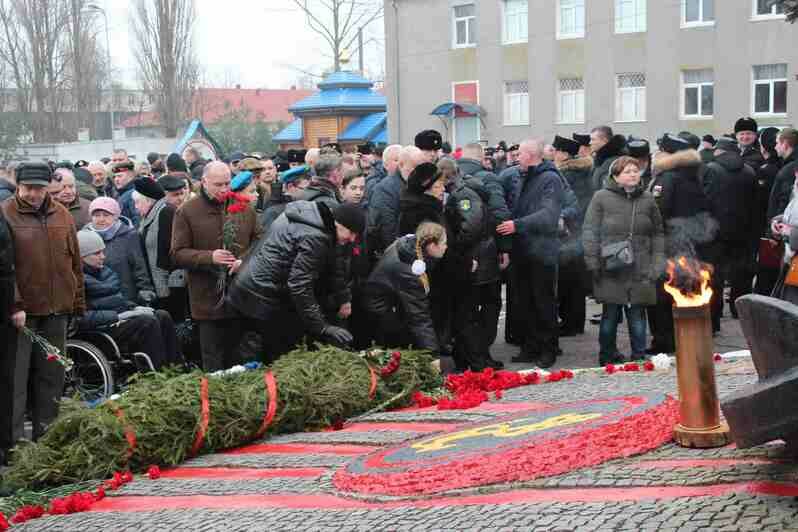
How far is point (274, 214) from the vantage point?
10.9m

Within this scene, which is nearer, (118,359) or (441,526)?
(441,526)

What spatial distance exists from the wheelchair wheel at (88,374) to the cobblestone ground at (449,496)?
2171 mm

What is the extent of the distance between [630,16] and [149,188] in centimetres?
2696

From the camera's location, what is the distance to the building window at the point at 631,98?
35750 mm

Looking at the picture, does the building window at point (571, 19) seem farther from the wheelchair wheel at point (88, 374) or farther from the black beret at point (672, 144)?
the wheelchair wheel at point (88, 374)

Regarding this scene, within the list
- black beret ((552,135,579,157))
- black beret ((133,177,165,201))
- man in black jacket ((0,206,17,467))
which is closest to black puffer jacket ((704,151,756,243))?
black beret ((552,135,579,157))

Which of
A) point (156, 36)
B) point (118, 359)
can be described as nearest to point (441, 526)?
point (118, 359)

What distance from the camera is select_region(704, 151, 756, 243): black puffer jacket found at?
1253cm

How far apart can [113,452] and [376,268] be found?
3353 mm

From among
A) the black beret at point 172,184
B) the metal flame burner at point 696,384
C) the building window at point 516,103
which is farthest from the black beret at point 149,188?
the building window at point 516,103

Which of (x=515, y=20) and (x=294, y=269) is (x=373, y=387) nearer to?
(x=294, y=269)

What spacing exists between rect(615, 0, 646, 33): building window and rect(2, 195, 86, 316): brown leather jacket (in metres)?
29.7

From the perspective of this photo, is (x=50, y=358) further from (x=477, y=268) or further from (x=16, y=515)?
(x=477, y=268)

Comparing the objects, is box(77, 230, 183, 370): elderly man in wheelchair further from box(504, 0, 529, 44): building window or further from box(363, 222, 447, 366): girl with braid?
box(504, 0, 529, 44): building window
